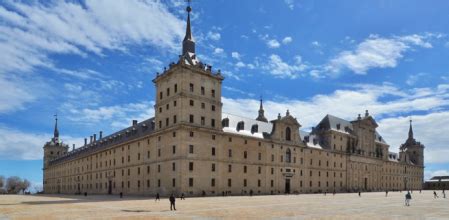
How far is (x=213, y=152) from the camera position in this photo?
66.3 metres

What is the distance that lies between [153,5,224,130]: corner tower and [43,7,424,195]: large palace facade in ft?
0.53

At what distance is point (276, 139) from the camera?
79.9 metres

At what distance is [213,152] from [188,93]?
10.7 metres

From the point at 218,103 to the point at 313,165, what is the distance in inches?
1286

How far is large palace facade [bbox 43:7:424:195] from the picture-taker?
63.5 meters

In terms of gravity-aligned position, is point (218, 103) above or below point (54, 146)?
above

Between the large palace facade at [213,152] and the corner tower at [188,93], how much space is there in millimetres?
162

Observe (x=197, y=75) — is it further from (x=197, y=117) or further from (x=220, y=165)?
(x=220, y=165)

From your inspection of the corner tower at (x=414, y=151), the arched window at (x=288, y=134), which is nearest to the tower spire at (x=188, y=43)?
the arched window at (x=288, y=134)

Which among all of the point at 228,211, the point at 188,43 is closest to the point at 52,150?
the point at 188,43

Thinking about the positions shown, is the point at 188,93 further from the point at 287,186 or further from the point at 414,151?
the point at 414,151

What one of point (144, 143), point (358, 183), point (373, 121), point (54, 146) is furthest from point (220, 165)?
point (54, 146)

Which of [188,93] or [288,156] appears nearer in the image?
[188,93]

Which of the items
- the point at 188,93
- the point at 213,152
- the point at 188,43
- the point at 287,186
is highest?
the point at 188,43
